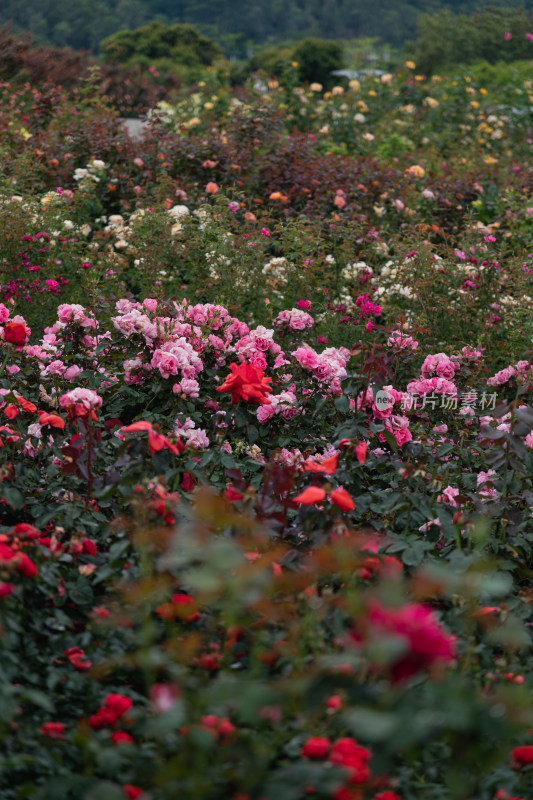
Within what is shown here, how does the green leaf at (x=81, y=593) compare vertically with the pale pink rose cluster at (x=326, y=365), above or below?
below

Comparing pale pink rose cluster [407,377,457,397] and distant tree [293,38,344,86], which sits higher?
distant tree [293,38,344,86]

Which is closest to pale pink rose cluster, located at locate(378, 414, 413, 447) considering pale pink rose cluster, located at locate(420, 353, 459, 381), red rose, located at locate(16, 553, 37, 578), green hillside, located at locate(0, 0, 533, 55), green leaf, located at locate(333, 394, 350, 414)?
green leaf, located at locate(333, 394, 350, 414)

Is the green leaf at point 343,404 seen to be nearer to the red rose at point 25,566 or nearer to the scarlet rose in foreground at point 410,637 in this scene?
the red rose at point 25,566

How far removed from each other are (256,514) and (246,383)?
448mm

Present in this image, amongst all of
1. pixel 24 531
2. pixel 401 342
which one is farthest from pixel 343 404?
pixel 24 531

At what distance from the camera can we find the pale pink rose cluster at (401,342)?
3.10 metres

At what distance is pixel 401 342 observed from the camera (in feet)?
10.3

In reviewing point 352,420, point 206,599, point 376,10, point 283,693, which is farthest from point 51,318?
Answer: point 376,10

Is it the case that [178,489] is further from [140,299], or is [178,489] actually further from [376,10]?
[376,10]

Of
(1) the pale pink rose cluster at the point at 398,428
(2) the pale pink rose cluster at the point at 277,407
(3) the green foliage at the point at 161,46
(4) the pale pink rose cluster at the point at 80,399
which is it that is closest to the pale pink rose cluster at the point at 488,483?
(1) the pale pink rose cluster at the point at 398,428

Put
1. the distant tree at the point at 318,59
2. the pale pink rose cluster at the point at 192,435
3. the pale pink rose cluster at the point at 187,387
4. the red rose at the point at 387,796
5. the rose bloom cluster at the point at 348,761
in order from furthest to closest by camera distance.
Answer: the distant tree at the point at 318,59, the pale pink rose cluster at the point at 187,387, the pale pink rose cluster at the point at 192,435, the red rose at the point at 387,796, the rose bloom cluster at the point at 348,761

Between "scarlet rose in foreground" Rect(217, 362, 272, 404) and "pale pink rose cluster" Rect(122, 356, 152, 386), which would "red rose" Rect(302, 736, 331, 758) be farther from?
"pale pink rose cluster" Rect(122, 356, 152, 386)

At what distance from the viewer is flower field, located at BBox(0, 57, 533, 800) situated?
1.18 m

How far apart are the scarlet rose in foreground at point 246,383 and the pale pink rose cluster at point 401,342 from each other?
922 millimetres
